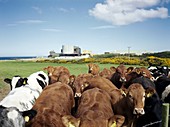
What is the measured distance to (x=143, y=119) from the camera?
7.73 metres

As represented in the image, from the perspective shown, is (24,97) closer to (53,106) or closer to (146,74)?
(53,106)

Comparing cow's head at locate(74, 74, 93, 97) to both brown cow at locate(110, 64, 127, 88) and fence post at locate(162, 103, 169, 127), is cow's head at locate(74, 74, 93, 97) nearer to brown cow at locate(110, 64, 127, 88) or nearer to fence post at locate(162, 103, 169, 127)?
brown cow at locate(110, 64, 127, 88)

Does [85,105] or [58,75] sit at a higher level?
[58,75]

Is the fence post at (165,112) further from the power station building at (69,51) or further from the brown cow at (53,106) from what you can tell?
the power station building at (69,51)

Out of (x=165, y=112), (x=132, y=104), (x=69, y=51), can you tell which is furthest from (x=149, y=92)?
(x=69, y=51)

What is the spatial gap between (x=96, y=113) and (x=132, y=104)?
3.54 feet

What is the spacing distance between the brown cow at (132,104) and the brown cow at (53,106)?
140 centimetres

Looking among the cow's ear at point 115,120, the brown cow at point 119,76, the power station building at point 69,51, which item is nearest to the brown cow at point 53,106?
the cow's ear at point 115,120

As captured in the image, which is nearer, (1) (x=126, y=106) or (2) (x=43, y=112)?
(2) (x=43, y=112)

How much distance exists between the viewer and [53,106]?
23.0ft

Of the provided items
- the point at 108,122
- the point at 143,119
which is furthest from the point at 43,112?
the point at 143,119

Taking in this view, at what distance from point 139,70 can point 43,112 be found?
21.8 feet

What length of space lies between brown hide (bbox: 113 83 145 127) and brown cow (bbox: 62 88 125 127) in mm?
307

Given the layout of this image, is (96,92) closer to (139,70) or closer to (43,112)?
(43,112)
